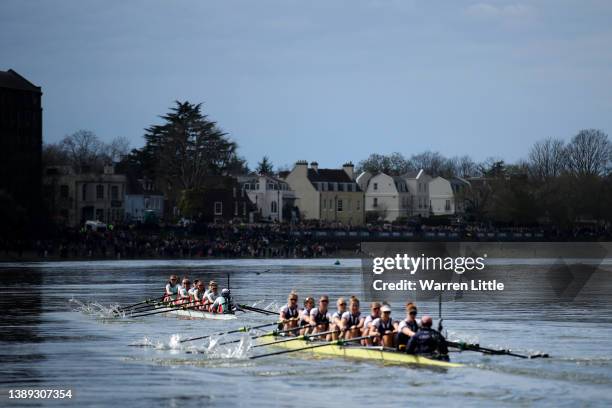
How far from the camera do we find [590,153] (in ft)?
556

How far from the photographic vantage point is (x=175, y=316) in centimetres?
4506

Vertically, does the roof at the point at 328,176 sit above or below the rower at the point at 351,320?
above

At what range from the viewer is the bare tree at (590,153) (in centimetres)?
16850

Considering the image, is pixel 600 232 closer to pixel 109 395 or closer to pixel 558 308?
pixel 558 308

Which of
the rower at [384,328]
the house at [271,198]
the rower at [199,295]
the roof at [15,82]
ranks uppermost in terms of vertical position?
the roof at [15,82]

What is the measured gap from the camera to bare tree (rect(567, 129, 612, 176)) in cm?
16850

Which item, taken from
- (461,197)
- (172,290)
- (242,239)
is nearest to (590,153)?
(461,197)

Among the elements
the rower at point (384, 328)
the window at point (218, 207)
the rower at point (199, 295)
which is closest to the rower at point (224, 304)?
the rower at point (199, 295)

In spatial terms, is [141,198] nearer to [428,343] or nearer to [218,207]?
[218,207]

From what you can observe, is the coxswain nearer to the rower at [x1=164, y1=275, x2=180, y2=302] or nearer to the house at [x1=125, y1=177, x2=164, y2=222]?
the rower at [x1=164, y1=275, x2=180, y2=302]

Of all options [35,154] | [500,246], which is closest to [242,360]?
[35,154]

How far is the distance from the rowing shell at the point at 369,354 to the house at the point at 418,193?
6450 inches

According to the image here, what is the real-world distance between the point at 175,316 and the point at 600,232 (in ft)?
335

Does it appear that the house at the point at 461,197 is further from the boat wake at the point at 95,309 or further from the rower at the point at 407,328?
the rower at the point at 407,328
